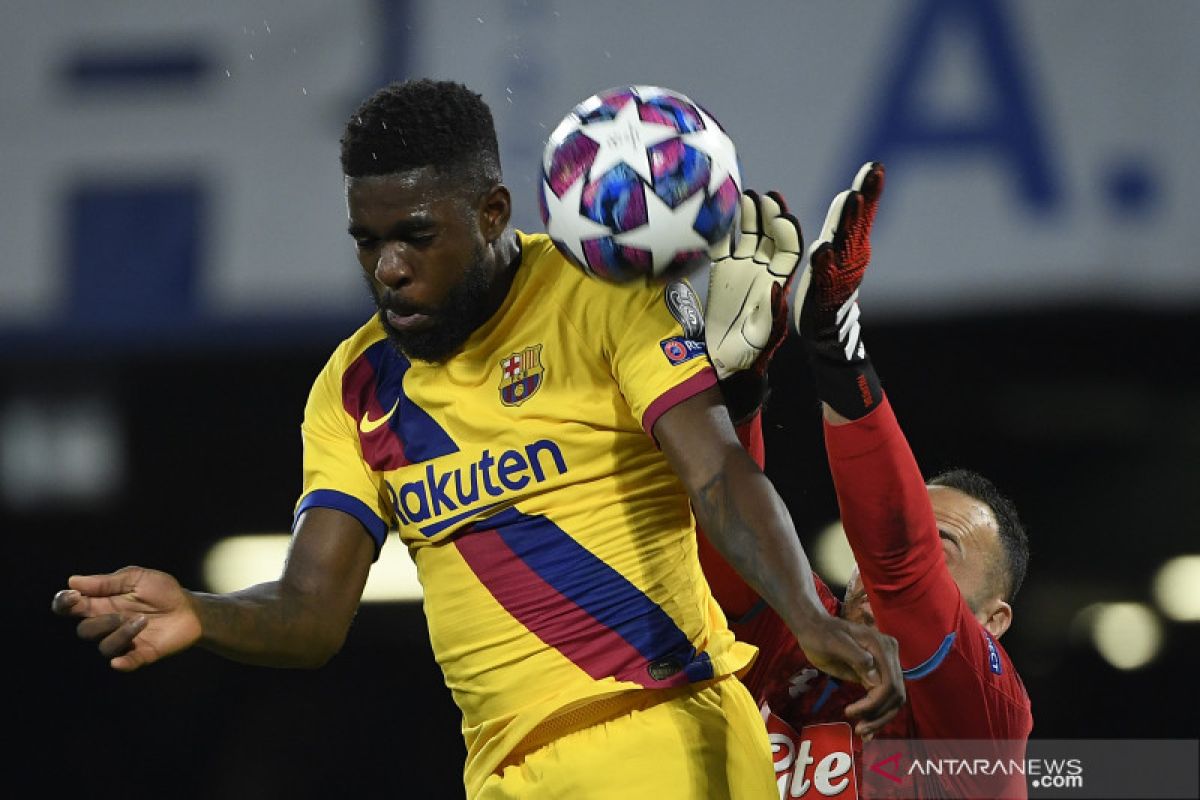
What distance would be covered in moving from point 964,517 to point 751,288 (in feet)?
3.60

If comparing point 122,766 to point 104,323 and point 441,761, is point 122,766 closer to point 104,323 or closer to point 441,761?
point 441,761

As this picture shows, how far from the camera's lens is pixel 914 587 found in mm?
2936

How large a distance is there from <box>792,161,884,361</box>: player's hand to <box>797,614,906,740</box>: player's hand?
656mm

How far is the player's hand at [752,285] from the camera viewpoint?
8.54 ft

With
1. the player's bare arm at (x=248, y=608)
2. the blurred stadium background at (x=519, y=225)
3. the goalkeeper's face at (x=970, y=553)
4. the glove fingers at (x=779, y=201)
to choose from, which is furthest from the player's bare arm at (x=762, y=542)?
the blurred stadium background at (x=519, y=225)

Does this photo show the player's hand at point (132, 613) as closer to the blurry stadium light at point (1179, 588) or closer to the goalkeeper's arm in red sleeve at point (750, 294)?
the goalkeeper's arm in red sleeve at point (750, 294)

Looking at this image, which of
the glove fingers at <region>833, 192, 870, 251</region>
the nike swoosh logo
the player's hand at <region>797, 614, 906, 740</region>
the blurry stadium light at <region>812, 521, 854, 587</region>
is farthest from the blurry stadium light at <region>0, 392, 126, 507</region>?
the player's hand at <region>797, 614, 906, 740</region>

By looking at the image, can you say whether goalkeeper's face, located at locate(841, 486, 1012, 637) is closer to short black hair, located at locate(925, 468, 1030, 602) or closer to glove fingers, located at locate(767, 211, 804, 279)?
short black hair, located at locate(925, 468, 1030, 602)

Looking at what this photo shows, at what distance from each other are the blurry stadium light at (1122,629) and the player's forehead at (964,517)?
6.75 feet

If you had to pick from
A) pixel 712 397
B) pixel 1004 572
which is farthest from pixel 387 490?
pixel 1004 572

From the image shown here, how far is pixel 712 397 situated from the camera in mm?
2443

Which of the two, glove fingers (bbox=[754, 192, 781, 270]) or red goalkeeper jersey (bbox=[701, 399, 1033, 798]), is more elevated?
glove fingers (bbox=[754, 192, 781, 270])

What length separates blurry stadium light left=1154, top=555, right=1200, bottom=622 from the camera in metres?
5.43

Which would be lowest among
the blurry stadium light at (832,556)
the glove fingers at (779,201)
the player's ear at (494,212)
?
the blurry stadium light at (832,556)
